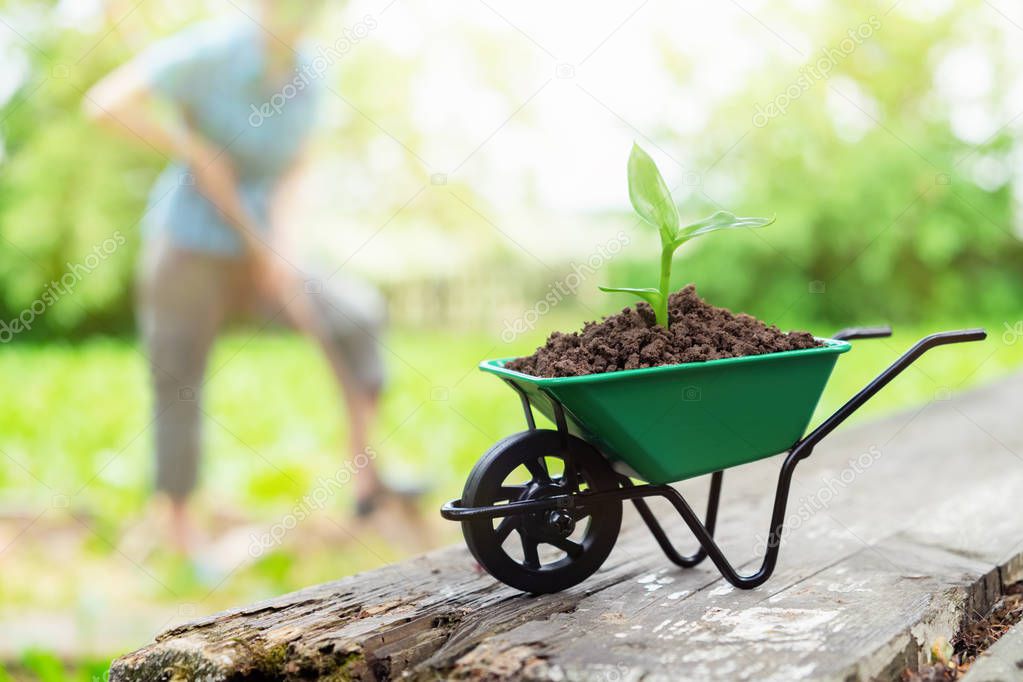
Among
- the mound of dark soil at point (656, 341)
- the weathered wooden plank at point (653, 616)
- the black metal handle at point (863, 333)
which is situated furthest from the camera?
the black metal handle at point (863, 333)

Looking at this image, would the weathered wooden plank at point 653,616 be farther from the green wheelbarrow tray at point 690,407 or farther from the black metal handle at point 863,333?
the black metal handle at point 863,333

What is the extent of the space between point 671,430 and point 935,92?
7587 mm

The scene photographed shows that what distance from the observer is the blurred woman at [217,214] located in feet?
9.35

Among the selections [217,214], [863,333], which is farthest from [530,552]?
[217,214]

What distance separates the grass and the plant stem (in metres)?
1.58

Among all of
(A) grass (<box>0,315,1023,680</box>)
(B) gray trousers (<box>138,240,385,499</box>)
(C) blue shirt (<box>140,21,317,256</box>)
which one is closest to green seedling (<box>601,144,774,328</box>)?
(A) grass (<box>0,315,1023,680</box>)

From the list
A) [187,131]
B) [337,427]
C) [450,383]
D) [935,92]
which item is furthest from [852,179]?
[187,131]

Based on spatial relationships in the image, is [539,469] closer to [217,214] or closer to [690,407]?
[690,407]

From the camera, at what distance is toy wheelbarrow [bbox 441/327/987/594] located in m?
1.01

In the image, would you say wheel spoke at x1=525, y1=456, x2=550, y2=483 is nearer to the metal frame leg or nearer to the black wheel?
the black wheel

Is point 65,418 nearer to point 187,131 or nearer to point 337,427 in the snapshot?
point 337,427

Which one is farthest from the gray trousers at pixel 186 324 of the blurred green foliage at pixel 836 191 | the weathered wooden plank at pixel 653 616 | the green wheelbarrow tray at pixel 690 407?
the blurred green foliage at pixel 836 191

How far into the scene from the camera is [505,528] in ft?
3.51

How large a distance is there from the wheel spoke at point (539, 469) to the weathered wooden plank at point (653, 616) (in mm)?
150
